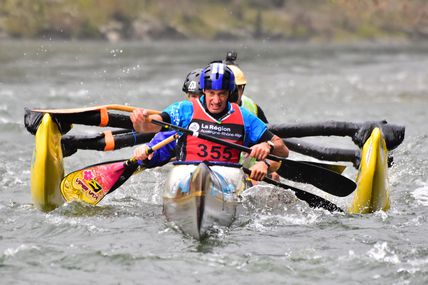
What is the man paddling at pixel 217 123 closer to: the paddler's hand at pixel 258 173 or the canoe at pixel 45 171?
the paddler's hand at pixel 258 173

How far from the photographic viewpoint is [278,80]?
116 ft

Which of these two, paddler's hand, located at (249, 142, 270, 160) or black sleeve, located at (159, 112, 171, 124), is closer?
paddler's hand, located at (249, 142, 270, 160)

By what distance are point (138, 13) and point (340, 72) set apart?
49.1 metres

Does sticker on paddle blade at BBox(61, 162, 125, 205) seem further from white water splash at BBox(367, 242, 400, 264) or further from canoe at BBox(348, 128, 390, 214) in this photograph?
white water splash at BBox(367, 242, 400, 264)

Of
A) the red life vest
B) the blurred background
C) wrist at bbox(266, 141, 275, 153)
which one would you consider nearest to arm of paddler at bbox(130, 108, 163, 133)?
the red life vest

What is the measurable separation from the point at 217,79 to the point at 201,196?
5.00ft

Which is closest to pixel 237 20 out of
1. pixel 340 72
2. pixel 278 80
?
pixel 340 72

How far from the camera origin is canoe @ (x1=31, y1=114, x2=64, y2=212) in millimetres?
10648

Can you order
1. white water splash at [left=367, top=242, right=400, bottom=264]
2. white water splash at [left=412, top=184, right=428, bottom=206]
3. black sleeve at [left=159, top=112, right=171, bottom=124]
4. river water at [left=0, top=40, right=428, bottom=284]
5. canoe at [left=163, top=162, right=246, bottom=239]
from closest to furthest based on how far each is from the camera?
river water at [left=0, top=40, right=428, bottom=284], white water splash at [left=367, top=242, right=400, bottom=264], canoe at [left=163, top=162, right=246, bottom=239], black sleeve at [left=159, top=112, right=171, bottom=124], white water splash at [left=412, top=184, right=428, bottom=206]

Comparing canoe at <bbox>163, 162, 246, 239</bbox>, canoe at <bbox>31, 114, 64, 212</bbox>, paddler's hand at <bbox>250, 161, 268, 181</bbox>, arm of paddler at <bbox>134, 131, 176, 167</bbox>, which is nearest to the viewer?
canoe at <bbox>163, 162, 246, 239</bbox>

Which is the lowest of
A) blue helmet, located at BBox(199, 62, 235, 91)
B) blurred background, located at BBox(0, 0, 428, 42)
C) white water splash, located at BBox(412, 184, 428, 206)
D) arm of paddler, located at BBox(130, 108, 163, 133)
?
white water splash, located at BBox(412, 184, 428, 206)

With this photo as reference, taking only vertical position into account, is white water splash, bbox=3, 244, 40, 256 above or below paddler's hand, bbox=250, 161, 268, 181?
below

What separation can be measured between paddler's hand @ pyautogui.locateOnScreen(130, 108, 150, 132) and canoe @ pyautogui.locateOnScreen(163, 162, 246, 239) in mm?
740

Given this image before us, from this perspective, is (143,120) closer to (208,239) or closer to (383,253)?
(208,239)
